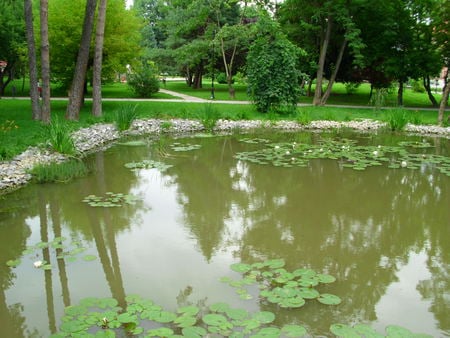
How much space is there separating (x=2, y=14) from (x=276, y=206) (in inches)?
849

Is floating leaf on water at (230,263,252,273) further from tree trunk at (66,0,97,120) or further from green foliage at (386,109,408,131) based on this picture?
green foliage at (386,109,408,131)

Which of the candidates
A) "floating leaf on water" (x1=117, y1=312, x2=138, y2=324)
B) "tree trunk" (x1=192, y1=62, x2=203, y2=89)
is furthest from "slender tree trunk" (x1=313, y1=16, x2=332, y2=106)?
"floating leaf on water" (x1=117, y1=312, x2=138, y2=324)

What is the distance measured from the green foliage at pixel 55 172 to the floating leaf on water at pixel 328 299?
18.6 ft

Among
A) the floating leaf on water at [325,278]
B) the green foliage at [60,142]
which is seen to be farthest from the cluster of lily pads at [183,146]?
the floating leaf on water at [325,278]

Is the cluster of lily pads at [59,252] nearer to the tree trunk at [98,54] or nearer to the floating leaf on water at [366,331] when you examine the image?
the floating leaf on water at [366,331]

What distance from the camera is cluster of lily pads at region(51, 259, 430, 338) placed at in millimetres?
3570

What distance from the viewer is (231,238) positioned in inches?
226

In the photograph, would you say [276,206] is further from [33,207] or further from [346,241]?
[33,207]

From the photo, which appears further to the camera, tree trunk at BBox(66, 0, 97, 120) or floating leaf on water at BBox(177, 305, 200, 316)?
tree trunk at BBox(66, 0, 97, 120)

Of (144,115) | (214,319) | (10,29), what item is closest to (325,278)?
(214,319)

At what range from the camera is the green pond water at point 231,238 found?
4121 mm

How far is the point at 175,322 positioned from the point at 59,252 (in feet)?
7.20

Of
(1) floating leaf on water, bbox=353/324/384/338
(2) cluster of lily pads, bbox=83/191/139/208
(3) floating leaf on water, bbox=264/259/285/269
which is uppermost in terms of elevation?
(2) cluster of lily pads, bbox=83/191/139/208

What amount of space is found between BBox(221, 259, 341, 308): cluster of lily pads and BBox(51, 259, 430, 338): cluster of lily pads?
0.12 ft
